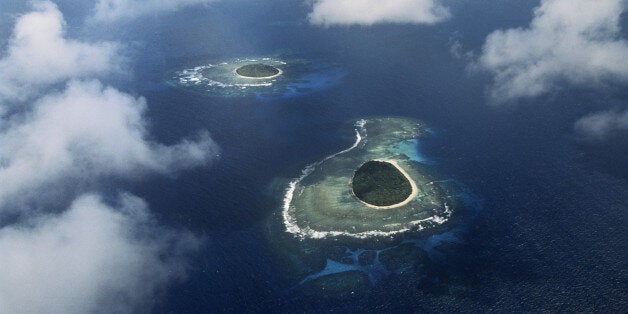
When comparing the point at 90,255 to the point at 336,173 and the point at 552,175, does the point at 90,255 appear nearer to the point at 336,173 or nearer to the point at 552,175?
the point at 336,173

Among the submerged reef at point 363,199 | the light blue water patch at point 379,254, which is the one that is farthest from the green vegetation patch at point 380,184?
the light blue water patch at point 379,254

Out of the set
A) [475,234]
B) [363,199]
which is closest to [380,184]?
[363,199]

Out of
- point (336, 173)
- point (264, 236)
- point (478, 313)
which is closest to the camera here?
point (478, 313)

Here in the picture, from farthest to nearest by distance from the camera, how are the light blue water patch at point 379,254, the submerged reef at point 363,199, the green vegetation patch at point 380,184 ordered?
the green vegetation patch at point 380,184 → the submerged reef at point 363,199 → the light blue water patch at point 379,254

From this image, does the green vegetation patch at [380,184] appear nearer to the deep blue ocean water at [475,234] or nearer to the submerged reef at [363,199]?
the submerged reef at [363,199]

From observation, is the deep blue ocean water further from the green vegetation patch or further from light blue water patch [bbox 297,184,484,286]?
the green vegetation patch

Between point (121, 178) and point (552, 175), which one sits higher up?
point (121, 178)

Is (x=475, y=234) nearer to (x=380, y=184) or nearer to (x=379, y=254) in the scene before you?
(x=379, y=254)

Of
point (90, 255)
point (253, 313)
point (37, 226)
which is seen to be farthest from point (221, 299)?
point (37, 226)
